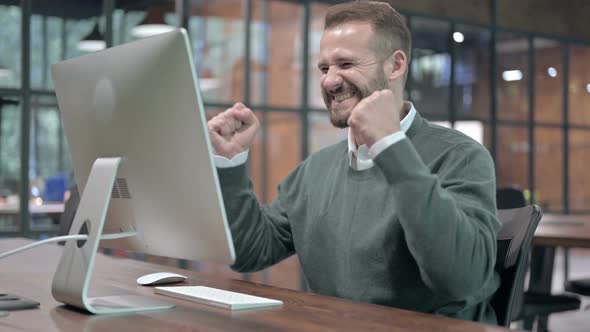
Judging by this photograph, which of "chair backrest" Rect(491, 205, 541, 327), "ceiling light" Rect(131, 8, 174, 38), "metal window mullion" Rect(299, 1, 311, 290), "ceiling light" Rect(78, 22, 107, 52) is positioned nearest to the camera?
"chair backrest" Rect(491, 205, 541, 327)

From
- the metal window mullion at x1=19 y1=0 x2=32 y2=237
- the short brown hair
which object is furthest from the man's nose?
the metal window mullion at x1=19 y1=0 x2=32 y2=237

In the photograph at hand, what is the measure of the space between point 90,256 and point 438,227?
2.21 ft

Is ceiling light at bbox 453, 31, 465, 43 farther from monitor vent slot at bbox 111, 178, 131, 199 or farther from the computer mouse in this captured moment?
monitor vent slot at bbox 111, 178, 131, 199

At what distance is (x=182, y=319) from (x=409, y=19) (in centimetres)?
591

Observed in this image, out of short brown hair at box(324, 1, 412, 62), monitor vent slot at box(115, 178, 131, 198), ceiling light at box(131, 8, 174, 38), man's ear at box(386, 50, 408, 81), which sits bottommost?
monitor vent slot at box(115, 178, 131, 198)

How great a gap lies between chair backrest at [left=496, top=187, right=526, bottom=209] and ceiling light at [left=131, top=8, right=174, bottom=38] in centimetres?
293

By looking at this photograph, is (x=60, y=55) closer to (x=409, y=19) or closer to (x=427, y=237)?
(x=409, y=19)

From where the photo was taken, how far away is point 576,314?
6262 millimetres

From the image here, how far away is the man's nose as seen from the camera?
6.11 feet

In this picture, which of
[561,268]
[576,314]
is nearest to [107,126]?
[576,314]

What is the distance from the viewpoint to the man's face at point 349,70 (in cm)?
186

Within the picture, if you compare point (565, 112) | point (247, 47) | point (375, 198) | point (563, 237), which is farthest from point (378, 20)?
point (565, 112)

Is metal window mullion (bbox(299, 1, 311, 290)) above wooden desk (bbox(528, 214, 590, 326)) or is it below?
above

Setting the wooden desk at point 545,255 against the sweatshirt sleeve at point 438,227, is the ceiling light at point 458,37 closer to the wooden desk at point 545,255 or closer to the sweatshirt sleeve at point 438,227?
the wooden desk at point 545,255
